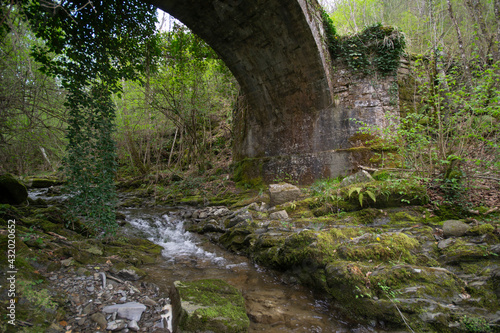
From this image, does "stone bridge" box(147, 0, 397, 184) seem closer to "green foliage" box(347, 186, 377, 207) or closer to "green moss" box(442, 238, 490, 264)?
"green foliage" box(347, 186, 377, 207)

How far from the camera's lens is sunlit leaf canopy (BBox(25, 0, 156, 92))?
154 inches

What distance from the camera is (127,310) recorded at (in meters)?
2.35

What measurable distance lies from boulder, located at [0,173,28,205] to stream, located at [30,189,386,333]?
6.88 ft

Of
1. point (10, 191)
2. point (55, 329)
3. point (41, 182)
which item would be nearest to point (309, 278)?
point (55, 329)

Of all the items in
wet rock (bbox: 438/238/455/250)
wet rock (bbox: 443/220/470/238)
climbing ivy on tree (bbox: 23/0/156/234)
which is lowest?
wet rock (bbox: 438/238/455/250)

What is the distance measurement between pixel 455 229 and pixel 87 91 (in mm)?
5879

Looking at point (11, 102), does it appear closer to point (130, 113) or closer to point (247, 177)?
point (247, 177)

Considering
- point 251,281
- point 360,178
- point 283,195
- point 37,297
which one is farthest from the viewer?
point 283,195

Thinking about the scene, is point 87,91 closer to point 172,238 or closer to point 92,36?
point 92,36

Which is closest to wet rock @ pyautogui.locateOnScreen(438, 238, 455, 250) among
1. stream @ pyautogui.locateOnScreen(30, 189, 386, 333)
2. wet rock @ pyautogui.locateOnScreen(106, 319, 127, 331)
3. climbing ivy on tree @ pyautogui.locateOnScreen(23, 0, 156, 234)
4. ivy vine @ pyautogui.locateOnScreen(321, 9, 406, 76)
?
stream @ pyautogui.locateOnScreen(30, 189, 386, 333)

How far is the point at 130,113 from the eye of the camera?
12.8 m

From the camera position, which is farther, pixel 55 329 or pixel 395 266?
pixel 395 266

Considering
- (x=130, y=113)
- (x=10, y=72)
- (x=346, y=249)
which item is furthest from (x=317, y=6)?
(x=130, y=113)

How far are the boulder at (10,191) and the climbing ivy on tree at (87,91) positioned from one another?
7.28 ft
